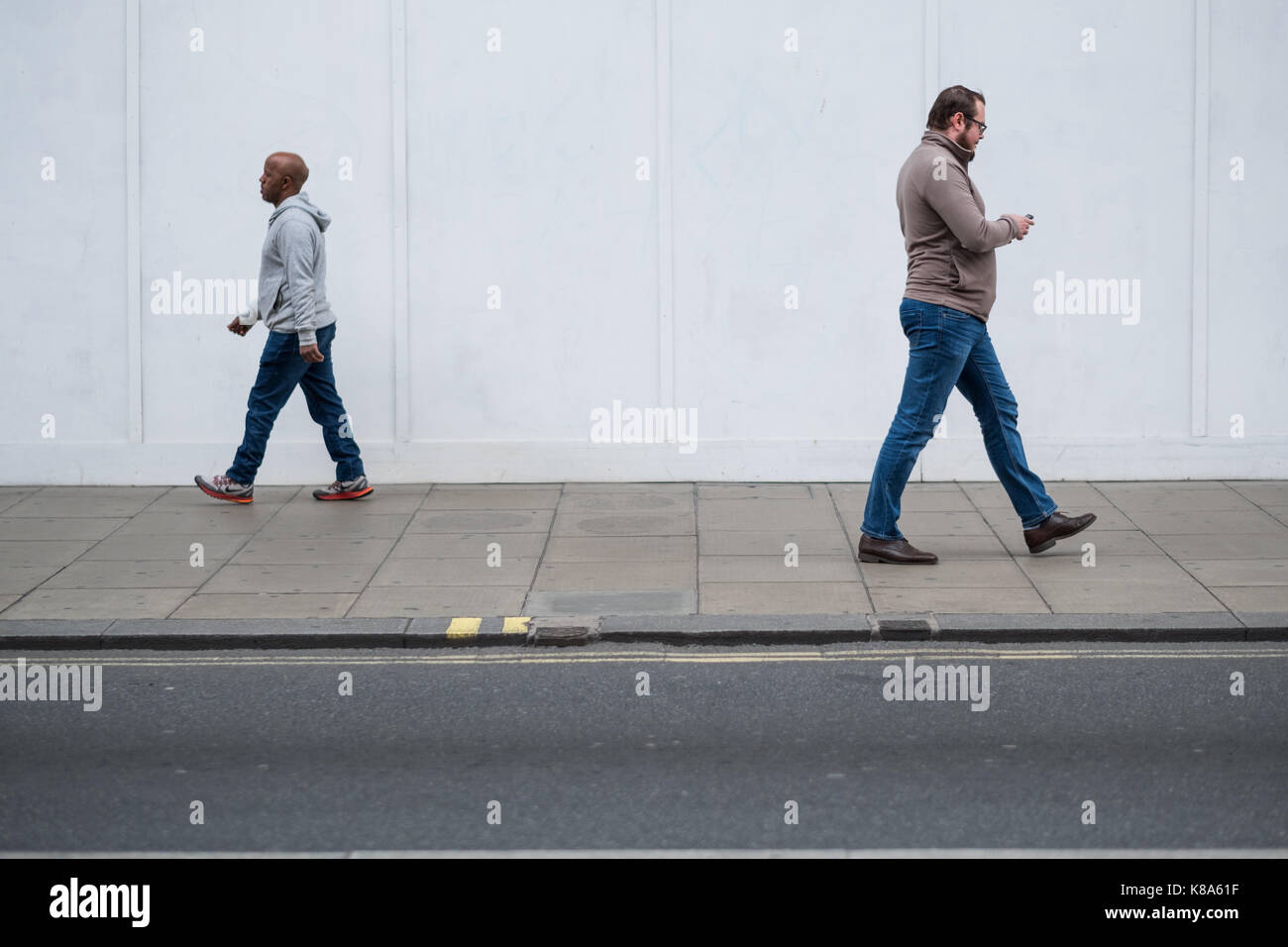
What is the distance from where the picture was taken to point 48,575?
7.98 m

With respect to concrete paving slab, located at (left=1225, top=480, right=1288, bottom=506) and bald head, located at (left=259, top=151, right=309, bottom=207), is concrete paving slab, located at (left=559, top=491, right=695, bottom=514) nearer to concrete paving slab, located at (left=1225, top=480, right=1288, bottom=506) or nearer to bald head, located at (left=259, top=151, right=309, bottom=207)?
bald head, located at (left=259, top=151, right=309, bottom=207)

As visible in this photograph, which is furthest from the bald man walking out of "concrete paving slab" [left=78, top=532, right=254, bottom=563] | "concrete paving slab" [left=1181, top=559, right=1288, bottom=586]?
"concrete paving slab" [left=1181, top=559, right=1288, bottom=586]

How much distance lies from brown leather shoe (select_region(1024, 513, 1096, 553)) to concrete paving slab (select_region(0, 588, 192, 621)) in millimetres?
3875

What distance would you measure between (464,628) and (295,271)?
3.18m

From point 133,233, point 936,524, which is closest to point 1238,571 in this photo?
point 936,524

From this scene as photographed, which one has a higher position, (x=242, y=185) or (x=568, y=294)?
(x=242, y=185)

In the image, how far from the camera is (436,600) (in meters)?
7.44

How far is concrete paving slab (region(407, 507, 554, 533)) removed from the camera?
29.7ft

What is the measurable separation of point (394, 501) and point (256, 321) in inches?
50.2

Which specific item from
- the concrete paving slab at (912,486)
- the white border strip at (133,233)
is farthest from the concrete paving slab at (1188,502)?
the white border strip at (133,233)

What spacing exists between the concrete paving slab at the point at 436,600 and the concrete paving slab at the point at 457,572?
0.10 m

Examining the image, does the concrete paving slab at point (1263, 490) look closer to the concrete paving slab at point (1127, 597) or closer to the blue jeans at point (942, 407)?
the blue jeans at point (942, 407)
